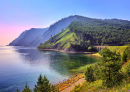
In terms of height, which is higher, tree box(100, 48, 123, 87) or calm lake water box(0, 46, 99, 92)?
tree box(100, 48, 123, 87)

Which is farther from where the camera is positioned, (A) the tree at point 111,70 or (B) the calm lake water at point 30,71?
(B) the calm lake water at point 30,71

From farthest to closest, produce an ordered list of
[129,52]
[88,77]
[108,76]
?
[129,52]
[88,77]
[108,76]

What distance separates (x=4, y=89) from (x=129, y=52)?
59.0 metres

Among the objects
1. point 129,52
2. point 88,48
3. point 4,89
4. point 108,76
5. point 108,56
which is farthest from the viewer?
point 88,48

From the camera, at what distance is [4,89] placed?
3797cm

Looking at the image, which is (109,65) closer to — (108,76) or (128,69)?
(108,76)

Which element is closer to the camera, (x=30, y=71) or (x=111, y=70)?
(x=111, y=70)

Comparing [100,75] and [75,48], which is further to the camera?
[75,48]

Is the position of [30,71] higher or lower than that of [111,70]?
lower

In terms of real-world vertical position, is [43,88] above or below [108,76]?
below

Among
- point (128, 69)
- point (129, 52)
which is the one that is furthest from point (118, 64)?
point (129, 52)

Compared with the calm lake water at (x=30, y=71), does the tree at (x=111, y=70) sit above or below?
above

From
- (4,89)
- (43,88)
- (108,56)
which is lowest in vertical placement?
(4,89)

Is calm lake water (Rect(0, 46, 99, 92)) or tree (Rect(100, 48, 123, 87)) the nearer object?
tree (Rect(100, 48, 123, 87))
